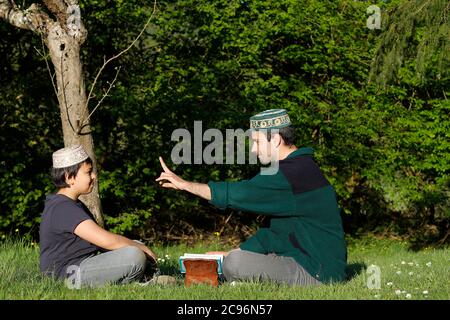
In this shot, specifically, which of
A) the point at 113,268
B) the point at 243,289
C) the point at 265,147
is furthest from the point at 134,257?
the point at 265,147

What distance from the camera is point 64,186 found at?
5.06 m

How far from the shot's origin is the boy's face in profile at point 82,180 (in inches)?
Answer: 199

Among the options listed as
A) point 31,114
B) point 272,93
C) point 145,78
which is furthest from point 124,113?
point 272,93

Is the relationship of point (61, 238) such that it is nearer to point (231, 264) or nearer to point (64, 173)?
point (64, 173)

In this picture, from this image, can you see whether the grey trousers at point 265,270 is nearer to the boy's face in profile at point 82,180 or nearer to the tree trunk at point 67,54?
the boy's face in profile at point 82,180

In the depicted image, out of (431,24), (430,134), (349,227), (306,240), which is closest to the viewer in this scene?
(306,240)

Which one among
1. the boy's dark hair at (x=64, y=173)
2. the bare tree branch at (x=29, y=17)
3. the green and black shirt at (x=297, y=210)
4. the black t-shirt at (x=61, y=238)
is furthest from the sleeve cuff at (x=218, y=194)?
the bare tree branch at (x=29, y=17)

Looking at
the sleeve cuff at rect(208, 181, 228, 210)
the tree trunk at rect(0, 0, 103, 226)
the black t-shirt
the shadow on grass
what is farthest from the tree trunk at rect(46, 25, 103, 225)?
the shadow on grass

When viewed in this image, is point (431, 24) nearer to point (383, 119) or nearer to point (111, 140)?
point (383, 119)

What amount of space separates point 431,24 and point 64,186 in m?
5.12

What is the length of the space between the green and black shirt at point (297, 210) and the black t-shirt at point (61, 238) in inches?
35.9

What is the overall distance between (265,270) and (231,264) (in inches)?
9.0

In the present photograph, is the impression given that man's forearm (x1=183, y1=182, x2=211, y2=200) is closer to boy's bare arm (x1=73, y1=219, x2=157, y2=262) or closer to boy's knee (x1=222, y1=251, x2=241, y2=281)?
boy's knee (x1=222, y1=251, x2=241, y2=281)

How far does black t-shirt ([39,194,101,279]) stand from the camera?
4.88m
